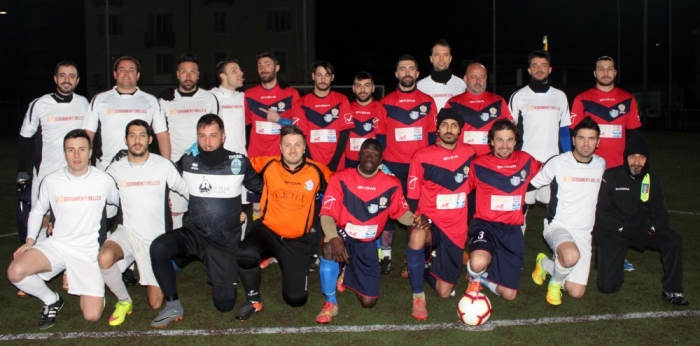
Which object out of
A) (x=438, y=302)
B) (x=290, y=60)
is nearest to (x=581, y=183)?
(x=438, y=302)

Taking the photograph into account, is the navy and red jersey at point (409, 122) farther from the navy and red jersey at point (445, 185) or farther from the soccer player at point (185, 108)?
the soccer player at point (185, 108)

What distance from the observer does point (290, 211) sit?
16.6 ft

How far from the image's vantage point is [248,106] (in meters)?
6.40

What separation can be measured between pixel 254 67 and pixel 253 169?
30.7 meters

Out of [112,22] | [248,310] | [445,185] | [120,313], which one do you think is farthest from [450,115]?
[112,22]

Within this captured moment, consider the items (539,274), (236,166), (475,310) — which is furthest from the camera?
(539,274)

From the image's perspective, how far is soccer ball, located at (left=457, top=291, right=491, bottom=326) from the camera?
4383 mm

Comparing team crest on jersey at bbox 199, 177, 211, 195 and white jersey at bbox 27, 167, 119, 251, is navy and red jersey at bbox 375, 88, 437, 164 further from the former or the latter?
white jersey at bbox 27, 167, 119, 251

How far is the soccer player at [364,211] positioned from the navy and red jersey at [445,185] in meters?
0.30

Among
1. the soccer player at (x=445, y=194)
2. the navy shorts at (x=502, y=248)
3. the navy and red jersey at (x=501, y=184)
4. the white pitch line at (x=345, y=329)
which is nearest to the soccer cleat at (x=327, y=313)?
the white pitch line at (x=345, y=329)

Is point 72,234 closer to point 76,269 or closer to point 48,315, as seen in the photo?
point 76,269

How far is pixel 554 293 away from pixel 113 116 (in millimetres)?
4089

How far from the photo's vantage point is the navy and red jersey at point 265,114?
6.36m

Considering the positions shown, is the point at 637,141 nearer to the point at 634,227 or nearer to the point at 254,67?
the point at 634,227
